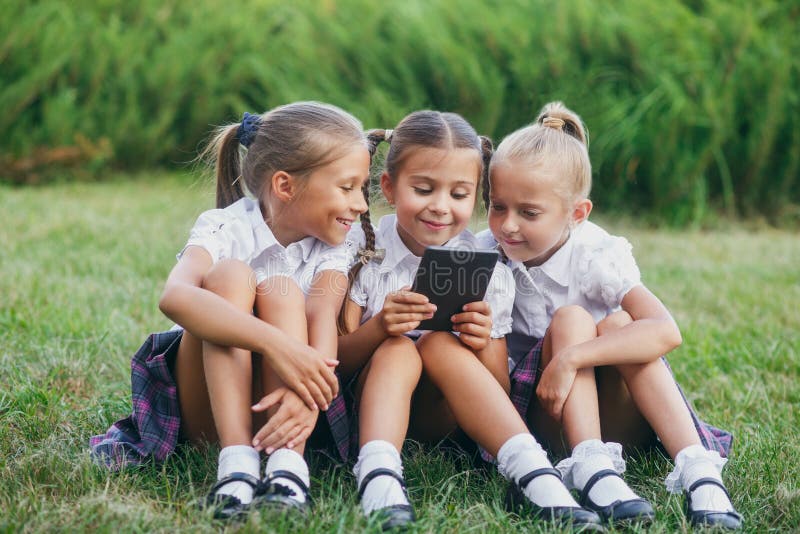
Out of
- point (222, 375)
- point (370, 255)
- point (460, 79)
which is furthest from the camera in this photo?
point (460, 79)

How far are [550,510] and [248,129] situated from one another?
4.18 feet

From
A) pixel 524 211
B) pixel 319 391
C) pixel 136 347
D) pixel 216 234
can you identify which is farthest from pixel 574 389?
pixel 136 347

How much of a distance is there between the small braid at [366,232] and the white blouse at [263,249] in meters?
0.03

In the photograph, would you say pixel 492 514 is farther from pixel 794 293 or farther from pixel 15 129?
pixel 15 129

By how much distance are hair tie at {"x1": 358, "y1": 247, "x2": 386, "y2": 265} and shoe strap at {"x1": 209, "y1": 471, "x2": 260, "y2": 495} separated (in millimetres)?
688

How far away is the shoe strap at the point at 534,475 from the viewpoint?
6.57 feet

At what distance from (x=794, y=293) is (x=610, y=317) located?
2.35m

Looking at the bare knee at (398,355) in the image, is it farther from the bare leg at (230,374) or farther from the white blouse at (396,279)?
the bare leg at (230,374)

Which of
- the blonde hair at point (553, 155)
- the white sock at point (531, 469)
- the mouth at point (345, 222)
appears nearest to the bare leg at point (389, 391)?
the white sock at point (531, 469)

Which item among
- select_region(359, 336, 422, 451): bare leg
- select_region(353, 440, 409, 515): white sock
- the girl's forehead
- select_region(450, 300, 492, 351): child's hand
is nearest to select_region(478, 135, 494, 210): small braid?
the girl's forehead

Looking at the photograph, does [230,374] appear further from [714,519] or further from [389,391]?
[714,519]

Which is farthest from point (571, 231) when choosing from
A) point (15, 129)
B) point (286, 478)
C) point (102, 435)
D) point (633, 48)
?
point (15, 129)

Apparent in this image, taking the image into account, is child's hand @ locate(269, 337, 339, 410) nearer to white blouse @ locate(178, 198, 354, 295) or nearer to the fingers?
the fingers

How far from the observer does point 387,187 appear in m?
2.48
